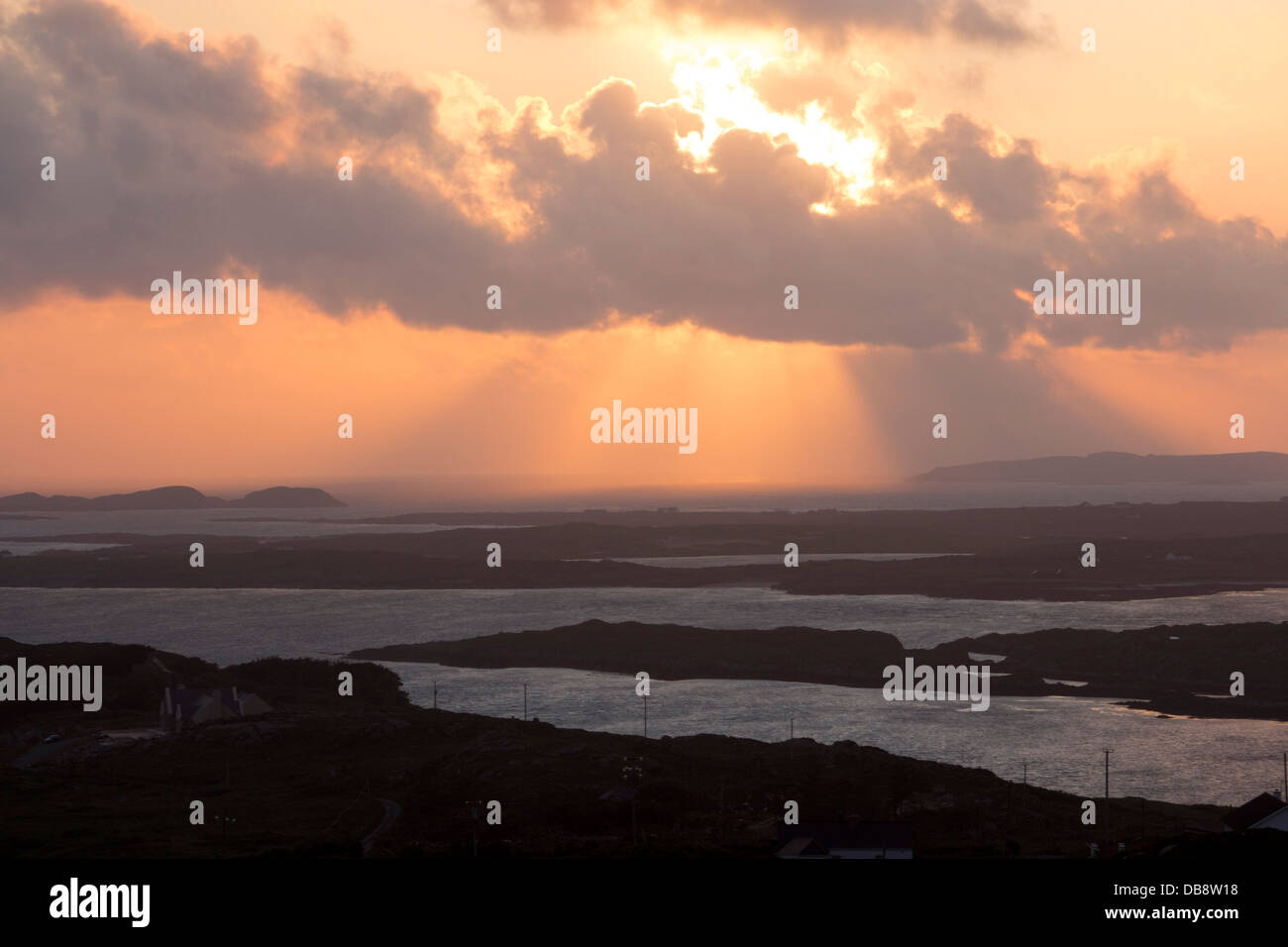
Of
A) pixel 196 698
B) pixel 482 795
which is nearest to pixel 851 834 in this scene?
pixel 482 795

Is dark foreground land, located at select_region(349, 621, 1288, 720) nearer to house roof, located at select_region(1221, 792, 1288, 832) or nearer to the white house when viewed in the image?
the white house

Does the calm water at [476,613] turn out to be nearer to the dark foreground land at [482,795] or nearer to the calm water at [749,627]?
the calm water at [749,627]

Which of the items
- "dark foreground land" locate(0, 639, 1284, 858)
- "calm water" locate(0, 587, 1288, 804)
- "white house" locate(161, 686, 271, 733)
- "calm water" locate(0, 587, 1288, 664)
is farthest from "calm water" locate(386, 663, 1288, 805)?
"calm water" locate(0, 587, 1288, 664)

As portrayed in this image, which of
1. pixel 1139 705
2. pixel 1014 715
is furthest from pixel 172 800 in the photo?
pixel 1139 705

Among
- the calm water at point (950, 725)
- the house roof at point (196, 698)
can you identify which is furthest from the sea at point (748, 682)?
the house roof at point (196, 698)

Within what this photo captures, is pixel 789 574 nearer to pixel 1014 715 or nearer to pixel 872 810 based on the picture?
pixel 1014 715

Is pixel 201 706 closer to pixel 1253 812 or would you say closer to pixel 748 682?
pixel 748 682
